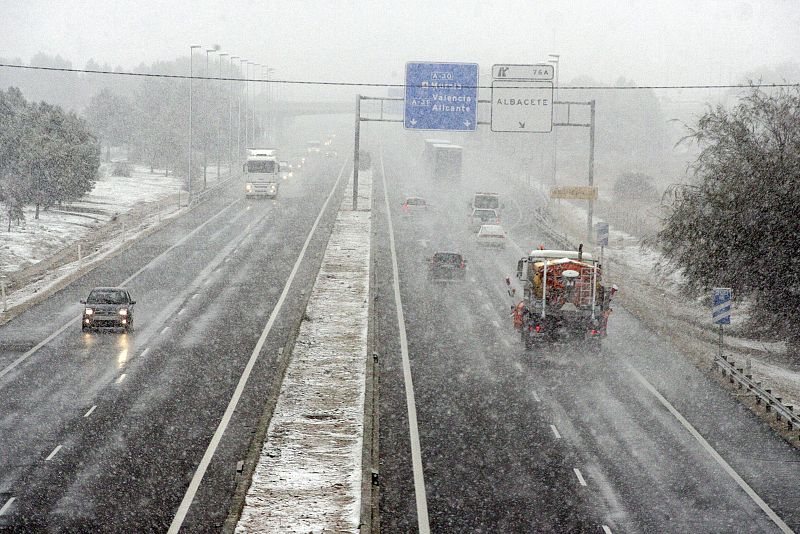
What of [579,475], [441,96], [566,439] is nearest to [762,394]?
[566,439]

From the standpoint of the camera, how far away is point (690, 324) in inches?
1487

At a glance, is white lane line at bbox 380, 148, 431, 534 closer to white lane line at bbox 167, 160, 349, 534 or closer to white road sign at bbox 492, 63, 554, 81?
white lane line at bbox 167, 160, 349, 534

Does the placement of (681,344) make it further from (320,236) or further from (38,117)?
(38,117)

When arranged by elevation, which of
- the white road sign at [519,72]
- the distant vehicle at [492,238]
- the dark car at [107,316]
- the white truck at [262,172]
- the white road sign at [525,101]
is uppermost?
the white road sign at [519,72]

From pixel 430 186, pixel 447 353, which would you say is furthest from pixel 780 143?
pixel 430 186

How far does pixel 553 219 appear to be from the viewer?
66688mm

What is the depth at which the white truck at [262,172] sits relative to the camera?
6975 cm

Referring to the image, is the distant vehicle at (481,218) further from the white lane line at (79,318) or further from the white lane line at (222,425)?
the white lane line at (222,425)

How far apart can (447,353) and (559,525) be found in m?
12.7

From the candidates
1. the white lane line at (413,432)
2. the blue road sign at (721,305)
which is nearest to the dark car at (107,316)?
the white lane line at (413,432)

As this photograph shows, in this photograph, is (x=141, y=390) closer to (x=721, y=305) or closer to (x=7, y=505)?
(x=7, y=505)

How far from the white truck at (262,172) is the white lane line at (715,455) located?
4678cm

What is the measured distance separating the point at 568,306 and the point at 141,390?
1261 cm

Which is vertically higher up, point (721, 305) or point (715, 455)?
point (721, 305)
